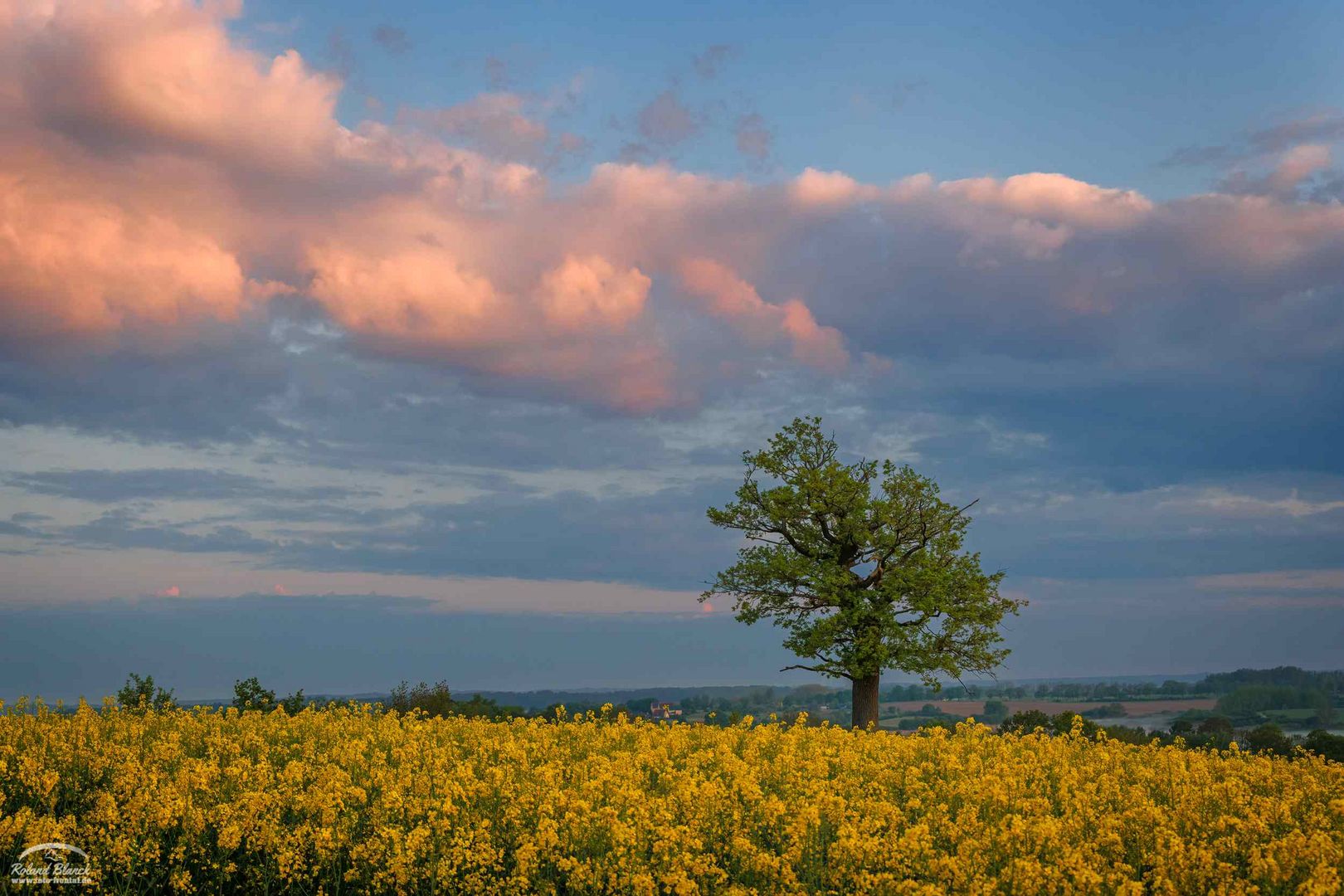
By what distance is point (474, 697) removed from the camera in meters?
39.5

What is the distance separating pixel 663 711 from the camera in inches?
→ 802

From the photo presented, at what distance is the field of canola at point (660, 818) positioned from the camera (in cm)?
923

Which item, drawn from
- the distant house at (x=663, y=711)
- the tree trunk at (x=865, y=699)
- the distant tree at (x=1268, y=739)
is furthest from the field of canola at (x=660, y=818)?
the tree trunk at (x=865, y=699)

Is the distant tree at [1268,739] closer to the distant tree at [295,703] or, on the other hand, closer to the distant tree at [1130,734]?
the distant tree at [1130,734]

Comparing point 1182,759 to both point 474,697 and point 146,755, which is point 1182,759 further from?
point 474,697

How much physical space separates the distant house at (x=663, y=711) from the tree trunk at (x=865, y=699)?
1093 cm

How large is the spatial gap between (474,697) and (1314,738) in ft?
92.2

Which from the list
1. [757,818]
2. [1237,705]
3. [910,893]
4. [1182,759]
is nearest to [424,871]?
[757,818]

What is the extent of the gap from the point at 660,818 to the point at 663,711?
1022 cm

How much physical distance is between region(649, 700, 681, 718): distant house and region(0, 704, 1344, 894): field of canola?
3.79 m

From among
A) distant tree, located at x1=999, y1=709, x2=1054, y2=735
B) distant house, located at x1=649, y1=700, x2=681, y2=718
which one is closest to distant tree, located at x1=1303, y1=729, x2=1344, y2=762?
distant tree, located at x1=999, y1=709, x2=1054, y2=735

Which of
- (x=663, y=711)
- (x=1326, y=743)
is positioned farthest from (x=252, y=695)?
(x=1326, y=743)

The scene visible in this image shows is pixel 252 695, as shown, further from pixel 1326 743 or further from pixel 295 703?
pixel 1326 743

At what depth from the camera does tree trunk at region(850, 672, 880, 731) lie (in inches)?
1189
